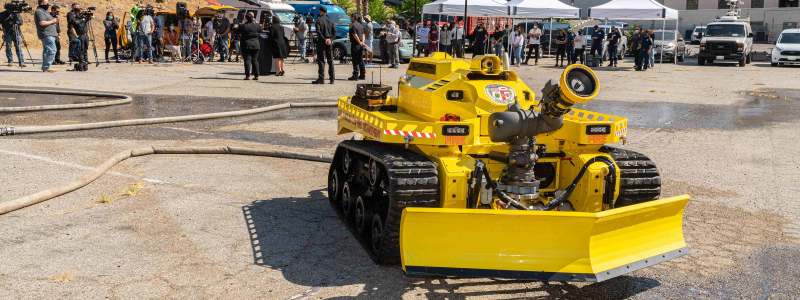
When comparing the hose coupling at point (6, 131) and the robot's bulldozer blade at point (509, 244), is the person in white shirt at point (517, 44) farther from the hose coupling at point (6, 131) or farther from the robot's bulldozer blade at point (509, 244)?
the robot's bulldozer blade at point (509, 244)

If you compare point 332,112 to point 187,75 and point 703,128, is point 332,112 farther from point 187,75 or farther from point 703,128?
point 187,75

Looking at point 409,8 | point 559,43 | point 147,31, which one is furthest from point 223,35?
point 409,8

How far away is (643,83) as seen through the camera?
22.8 meters

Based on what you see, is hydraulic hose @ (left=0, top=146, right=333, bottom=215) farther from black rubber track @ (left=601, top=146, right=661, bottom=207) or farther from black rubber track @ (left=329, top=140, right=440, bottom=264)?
black rubber track @ (left=601, top=146, right=661, bottom=207)

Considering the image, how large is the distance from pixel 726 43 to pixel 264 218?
29.5 m

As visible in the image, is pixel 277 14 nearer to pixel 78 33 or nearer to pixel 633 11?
pixel 78 33

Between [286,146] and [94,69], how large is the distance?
1345cm

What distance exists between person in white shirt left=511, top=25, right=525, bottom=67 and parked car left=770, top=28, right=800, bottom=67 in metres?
11.4

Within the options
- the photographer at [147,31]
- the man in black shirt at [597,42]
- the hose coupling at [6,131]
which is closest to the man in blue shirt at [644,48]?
the man in black shirt at [597,42]

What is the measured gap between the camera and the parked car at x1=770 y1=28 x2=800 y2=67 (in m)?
32.0

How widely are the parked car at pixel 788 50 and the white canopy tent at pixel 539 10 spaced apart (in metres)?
9.61

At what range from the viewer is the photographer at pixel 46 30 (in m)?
20.1

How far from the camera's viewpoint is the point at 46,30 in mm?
20328

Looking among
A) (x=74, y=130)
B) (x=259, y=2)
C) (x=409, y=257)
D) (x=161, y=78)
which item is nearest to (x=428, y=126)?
(x=409, y=257)
